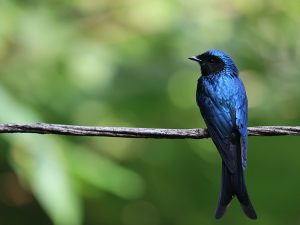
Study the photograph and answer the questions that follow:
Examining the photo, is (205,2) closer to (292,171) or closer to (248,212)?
(292,171)

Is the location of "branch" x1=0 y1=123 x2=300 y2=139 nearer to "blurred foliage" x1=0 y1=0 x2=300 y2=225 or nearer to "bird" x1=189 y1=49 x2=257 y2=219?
"bird" x1=189 y1=49 x2=257 y2=219

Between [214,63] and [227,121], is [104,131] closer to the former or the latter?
[227,121]

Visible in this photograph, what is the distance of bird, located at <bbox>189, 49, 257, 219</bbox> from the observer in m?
3.53

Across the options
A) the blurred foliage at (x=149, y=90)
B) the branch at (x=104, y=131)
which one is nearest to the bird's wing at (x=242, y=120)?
the branch at (x=104, y=131)

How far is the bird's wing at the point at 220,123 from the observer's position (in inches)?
145

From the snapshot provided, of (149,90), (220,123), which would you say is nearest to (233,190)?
(220,123)

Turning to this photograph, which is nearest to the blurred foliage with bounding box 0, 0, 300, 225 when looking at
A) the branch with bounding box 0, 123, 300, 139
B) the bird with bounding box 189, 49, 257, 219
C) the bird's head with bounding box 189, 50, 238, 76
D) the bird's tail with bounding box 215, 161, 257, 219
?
the bird's head with bounding box 189, 50, 238, 76

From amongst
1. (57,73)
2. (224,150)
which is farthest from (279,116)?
(224,150)

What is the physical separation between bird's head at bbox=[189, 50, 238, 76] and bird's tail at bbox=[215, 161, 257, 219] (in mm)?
1075

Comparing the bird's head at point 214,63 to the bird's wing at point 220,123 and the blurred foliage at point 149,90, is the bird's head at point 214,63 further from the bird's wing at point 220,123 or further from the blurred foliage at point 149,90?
the blurred foliage at point 149,90

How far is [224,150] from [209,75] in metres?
0.91

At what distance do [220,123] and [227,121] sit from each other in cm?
5

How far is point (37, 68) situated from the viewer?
212 inches

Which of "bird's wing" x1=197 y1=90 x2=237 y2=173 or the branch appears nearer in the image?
the branch
